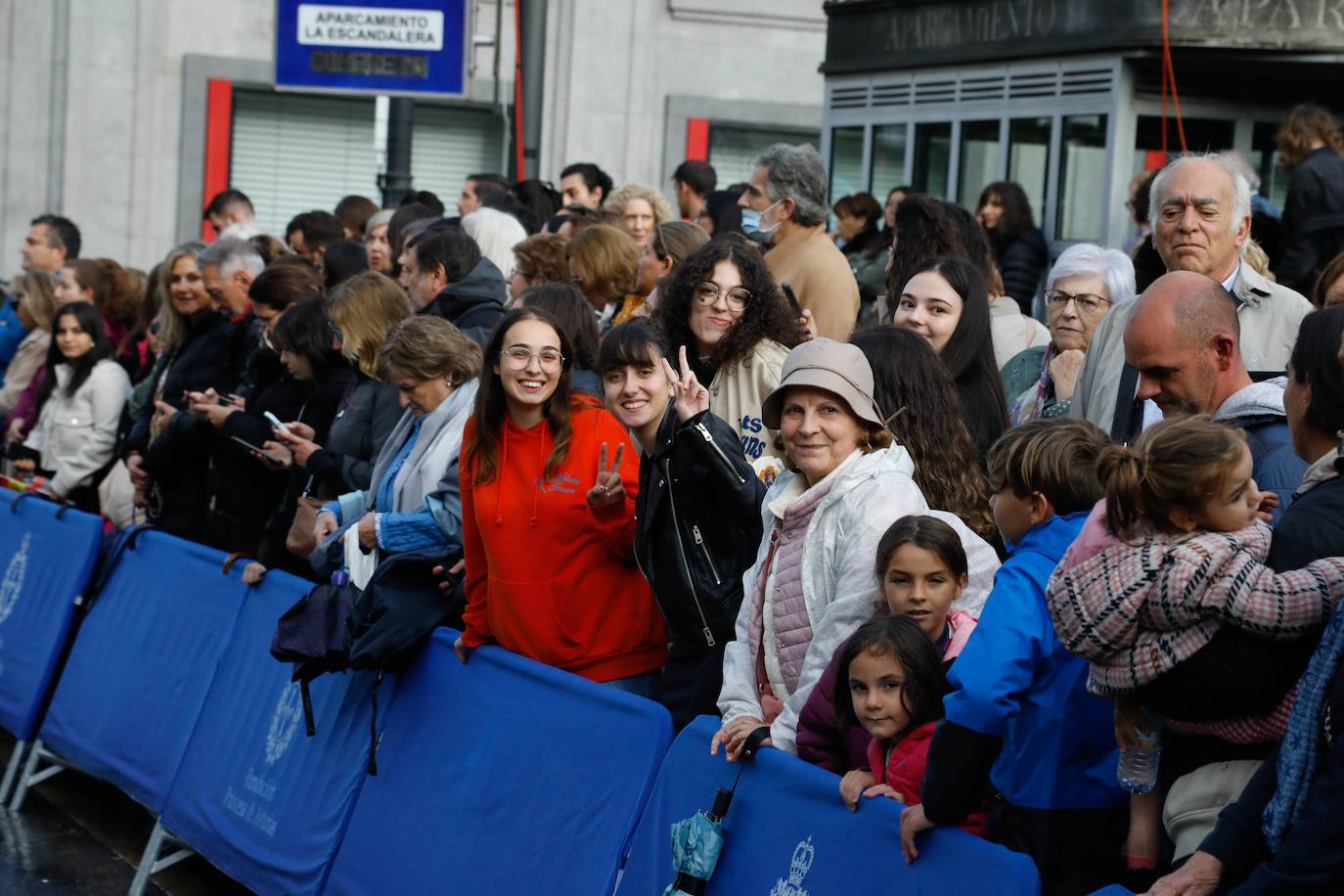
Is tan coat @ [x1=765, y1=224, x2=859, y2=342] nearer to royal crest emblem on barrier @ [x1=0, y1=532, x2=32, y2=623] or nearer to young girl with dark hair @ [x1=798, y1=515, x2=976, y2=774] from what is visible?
young girl with dark hair @ [x1=798, y1=515, x2=976, y2=774]

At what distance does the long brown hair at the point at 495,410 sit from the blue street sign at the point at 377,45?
7010 millimetres

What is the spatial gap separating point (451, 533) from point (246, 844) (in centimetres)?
147

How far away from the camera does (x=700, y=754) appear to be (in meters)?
4.96

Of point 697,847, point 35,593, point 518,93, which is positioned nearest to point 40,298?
point 518,93

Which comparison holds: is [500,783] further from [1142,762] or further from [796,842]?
[1142,762]

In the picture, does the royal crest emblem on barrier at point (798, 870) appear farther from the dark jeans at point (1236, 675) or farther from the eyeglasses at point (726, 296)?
the eyeglasses at point (726, 296)

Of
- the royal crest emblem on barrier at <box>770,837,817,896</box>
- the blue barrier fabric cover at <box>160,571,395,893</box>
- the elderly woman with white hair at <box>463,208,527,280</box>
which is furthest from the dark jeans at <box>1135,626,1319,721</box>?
the elderly woman with white hair at <box>463,208,527,280</box>

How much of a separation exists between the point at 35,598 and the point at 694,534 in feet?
16.3

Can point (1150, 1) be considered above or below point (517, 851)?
above

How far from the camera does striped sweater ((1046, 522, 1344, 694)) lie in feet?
11.1

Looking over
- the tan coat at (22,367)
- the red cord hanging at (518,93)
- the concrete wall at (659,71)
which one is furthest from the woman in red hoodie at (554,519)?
the concrete wall at (659,71)

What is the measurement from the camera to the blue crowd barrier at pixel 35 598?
882cm

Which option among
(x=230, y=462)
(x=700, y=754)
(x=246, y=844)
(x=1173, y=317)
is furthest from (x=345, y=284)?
(x=1173, y=317)

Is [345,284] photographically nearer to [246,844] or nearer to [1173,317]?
[246,844]
